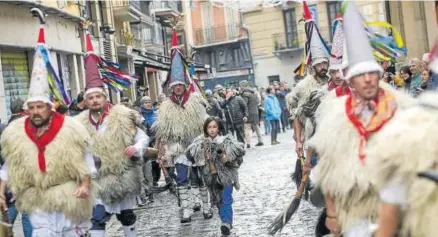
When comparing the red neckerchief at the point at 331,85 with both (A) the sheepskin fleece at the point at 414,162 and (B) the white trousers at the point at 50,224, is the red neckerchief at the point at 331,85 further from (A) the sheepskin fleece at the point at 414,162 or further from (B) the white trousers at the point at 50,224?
(A) the sheepskin fleece at the point at 414,162

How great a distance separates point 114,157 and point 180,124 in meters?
2.82

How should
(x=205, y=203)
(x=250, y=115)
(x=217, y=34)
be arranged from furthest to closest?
(x=217, y=34) < (x=250, y=115) < (x=205, y=203)

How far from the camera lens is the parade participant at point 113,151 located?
7.81 m

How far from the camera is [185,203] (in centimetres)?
1056

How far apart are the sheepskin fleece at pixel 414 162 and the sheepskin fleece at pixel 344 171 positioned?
1097 mm

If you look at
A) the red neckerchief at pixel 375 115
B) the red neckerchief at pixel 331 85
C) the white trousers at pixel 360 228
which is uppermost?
the red neckerchief at pixel 331 85

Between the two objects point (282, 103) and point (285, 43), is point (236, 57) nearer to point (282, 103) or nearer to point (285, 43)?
point (285, 43)

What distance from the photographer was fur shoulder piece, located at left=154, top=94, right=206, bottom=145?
1062 cm

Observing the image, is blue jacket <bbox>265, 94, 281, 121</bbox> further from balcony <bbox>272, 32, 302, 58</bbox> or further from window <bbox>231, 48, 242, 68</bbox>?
window <bbox>231, 48, 242, 68</bbox>

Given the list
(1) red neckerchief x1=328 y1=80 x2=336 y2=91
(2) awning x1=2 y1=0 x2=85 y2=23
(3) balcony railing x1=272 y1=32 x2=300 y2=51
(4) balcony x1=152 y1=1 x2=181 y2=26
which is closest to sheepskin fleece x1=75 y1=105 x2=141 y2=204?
(1) red neckerchief x1=328 y1=80 x2=336 y2=91

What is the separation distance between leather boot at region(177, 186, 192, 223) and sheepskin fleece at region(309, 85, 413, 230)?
5.61 metres

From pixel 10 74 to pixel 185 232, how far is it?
29.2ft

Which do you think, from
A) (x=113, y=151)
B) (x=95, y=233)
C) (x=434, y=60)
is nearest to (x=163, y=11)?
(x=113, y=151)

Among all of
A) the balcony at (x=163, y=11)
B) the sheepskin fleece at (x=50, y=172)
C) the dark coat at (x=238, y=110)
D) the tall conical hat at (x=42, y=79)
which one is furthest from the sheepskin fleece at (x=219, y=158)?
the balcony at (x=163, y=11)
